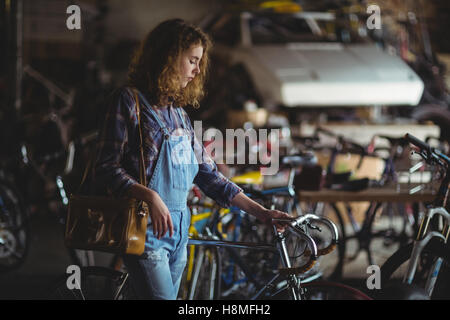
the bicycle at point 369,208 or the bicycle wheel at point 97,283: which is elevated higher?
the bicycle wheel at point 97,283

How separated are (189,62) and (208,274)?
167 cm

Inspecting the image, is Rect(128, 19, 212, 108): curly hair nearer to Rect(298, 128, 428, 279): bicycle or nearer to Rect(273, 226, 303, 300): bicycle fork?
Rect(273, 226, 303, 300): bicycle fork

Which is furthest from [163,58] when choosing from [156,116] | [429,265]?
[429,265]

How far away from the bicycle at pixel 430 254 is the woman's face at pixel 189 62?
4.66ft

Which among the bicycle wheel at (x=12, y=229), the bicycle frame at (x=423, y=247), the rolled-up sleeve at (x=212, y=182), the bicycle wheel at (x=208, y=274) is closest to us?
the rolled-up sleeve at (x=212, y=182)

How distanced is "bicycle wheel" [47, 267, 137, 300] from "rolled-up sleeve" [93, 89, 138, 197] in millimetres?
587

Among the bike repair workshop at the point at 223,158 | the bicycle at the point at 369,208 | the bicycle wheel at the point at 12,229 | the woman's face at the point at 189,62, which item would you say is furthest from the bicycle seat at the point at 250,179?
the bicycle wheel at the point at 12,229

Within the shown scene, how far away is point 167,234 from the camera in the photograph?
216cm

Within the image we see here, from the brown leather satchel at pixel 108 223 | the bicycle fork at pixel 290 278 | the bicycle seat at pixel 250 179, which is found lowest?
the bicycle seat at pixel 250 179

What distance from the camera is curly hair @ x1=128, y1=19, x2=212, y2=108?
218cm

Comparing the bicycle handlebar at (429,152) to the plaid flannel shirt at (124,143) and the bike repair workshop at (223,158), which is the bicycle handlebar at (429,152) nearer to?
the bike repair workshop at (223,158)

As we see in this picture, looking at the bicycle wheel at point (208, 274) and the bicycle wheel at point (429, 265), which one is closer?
the bicycle wheel at point (429, 265)

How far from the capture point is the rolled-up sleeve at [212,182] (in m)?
2.42
